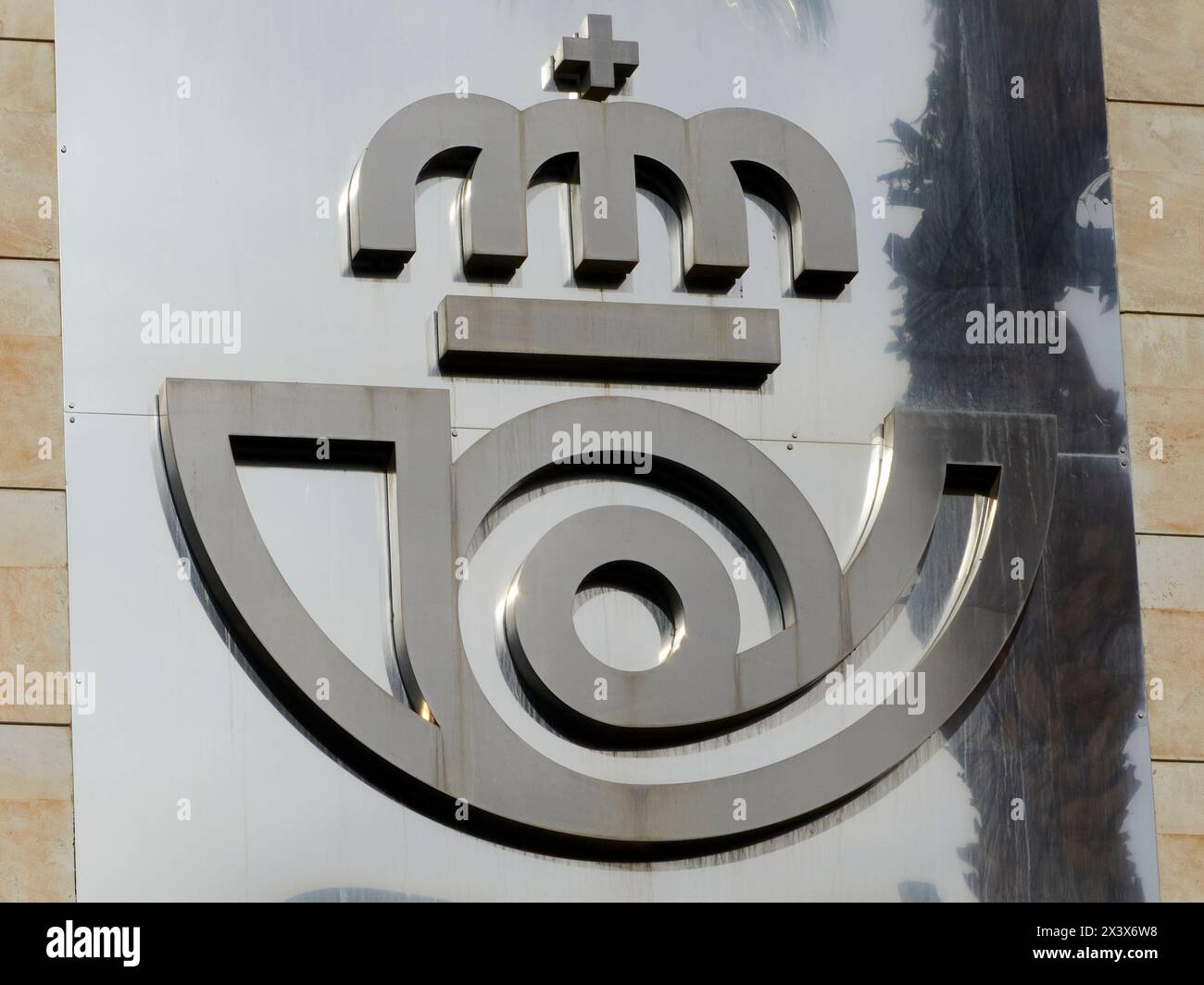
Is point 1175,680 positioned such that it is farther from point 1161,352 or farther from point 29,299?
point 29,299

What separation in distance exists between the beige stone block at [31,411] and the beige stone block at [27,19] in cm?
114

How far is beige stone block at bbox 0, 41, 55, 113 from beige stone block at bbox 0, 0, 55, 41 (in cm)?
3

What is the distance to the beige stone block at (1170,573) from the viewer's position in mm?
8023

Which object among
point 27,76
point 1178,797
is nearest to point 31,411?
point 27,76

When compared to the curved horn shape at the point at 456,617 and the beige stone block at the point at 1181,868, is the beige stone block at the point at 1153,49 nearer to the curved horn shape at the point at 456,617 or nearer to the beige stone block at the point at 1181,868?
the curved horn shape at the point at 456,617

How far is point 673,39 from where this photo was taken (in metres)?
8.21

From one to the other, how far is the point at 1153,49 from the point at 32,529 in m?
4.75

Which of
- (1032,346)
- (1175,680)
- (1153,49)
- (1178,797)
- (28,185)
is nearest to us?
(28,185)

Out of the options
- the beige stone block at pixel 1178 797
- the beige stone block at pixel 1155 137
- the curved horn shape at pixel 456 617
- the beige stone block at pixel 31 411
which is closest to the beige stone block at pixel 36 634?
the beige stone block at pixel 31 411

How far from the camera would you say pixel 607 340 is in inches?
304

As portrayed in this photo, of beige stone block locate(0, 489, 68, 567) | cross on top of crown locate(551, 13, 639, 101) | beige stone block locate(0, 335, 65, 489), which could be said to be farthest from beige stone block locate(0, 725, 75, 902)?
cross on top of crown locate(551, 13, 639, 101)
